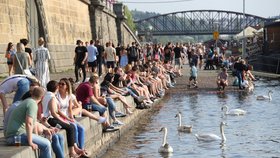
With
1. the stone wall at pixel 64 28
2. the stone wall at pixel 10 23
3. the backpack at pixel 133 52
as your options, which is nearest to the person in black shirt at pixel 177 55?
the stone wall at pixel 64 28

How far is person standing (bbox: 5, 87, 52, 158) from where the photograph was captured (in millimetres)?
10547

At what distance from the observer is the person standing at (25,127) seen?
10.5 meters

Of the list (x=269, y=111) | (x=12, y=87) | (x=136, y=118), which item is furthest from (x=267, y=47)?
(x=12, y=87)

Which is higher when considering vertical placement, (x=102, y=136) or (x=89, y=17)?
(x=89, y=17)

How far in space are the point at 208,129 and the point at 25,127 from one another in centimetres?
1082

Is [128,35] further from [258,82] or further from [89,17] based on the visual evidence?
[258,82]

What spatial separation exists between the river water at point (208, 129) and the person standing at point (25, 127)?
4.65 meters

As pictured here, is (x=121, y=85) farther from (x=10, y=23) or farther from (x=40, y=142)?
(x=40, y=142)

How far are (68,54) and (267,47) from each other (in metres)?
25.4

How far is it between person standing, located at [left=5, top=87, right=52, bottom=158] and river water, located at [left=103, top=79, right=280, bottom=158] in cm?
465

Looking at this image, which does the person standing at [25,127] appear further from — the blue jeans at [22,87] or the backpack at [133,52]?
the backpack at [133,52]

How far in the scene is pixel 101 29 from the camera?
1941 inches

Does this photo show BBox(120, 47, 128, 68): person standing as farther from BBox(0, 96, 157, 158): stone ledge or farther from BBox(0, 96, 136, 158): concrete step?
BBox(0, 96, 136, 158): concrete step

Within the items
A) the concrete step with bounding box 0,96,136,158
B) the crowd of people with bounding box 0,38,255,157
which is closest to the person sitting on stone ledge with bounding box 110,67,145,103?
the crowd of people with bounding box 0,38,255,157
